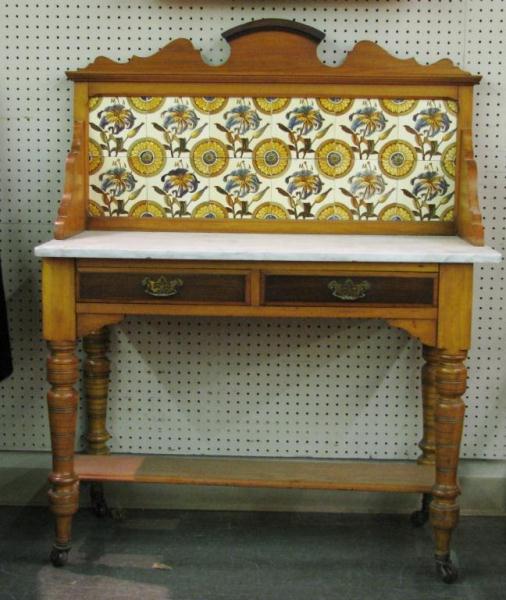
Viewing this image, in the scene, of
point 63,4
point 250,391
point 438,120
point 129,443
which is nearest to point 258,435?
point 250,391

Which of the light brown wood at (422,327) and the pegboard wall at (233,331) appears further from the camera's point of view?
the pegboard wall at (233,331)

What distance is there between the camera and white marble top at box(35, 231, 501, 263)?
2578mm

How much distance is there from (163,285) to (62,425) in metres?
0.52

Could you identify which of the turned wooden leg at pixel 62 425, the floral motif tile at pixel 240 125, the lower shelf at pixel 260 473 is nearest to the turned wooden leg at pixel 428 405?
the lower shelf at pixel 260 473

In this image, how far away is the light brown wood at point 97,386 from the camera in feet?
10.5

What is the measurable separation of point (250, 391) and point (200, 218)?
0.64 m

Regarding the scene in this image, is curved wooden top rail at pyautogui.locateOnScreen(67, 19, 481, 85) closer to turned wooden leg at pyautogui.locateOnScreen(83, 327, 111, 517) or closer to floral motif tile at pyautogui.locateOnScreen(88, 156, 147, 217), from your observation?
floral motif tile at pyautogui.locateOnScreen(88, 156, 147, 217)

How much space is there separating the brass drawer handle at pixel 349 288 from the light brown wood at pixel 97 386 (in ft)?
3.06

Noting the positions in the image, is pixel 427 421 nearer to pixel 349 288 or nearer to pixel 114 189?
pixel 349 288

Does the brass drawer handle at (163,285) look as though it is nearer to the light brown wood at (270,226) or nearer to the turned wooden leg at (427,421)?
the light brown wood at (270,226)

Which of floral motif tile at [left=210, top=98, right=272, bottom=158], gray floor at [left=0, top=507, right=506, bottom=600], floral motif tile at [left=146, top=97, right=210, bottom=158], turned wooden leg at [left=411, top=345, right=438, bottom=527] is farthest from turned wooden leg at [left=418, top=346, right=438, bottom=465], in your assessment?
floral motif tile at [left=146, top=97, right=210, bottom=158]

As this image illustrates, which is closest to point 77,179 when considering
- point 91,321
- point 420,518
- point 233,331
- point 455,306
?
point 91,321

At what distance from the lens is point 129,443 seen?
336 cm

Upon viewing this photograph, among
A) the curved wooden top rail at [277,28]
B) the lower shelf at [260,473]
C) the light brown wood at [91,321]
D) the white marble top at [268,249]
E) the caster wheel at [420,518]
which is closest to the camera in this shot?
the white marble top at [268,249]
